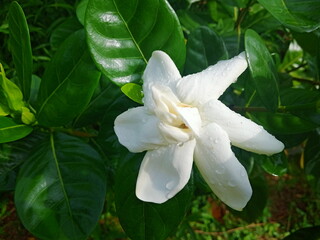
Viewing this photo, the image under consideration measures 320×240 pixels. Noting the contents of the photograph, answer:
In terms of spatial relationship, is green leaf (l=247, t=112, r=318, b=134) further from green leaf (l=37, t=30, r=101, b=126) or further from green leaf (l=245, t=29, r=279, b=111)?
green leaf (l=37, t=30, r=101, b=126)

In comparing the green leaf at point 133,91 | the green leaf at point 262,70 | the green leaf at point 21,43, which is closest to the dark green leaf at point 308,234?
the green leaf at point 262,70

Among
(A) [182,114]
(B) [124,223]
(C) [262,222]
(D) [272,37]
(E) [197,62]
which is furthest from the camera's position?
(C) [262,222]

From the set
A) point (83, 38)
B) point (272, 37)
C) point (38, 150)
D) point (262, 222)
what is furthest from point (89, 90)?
point (262, 222)

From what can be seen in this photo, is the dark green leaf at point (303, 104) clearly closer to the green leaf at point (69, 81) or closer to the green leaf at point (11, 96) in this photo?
the green leaf at point (69, 81)

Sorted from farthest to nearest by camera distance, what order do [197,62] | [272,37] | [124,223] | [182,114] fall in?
1. [272,37]
2. [197,62]
3. [124,223]
4. [182,114]

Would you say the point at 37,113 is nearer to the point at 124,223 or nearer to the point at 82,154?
the point at 82,154

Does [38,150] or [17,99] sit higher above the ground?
[17,99]
